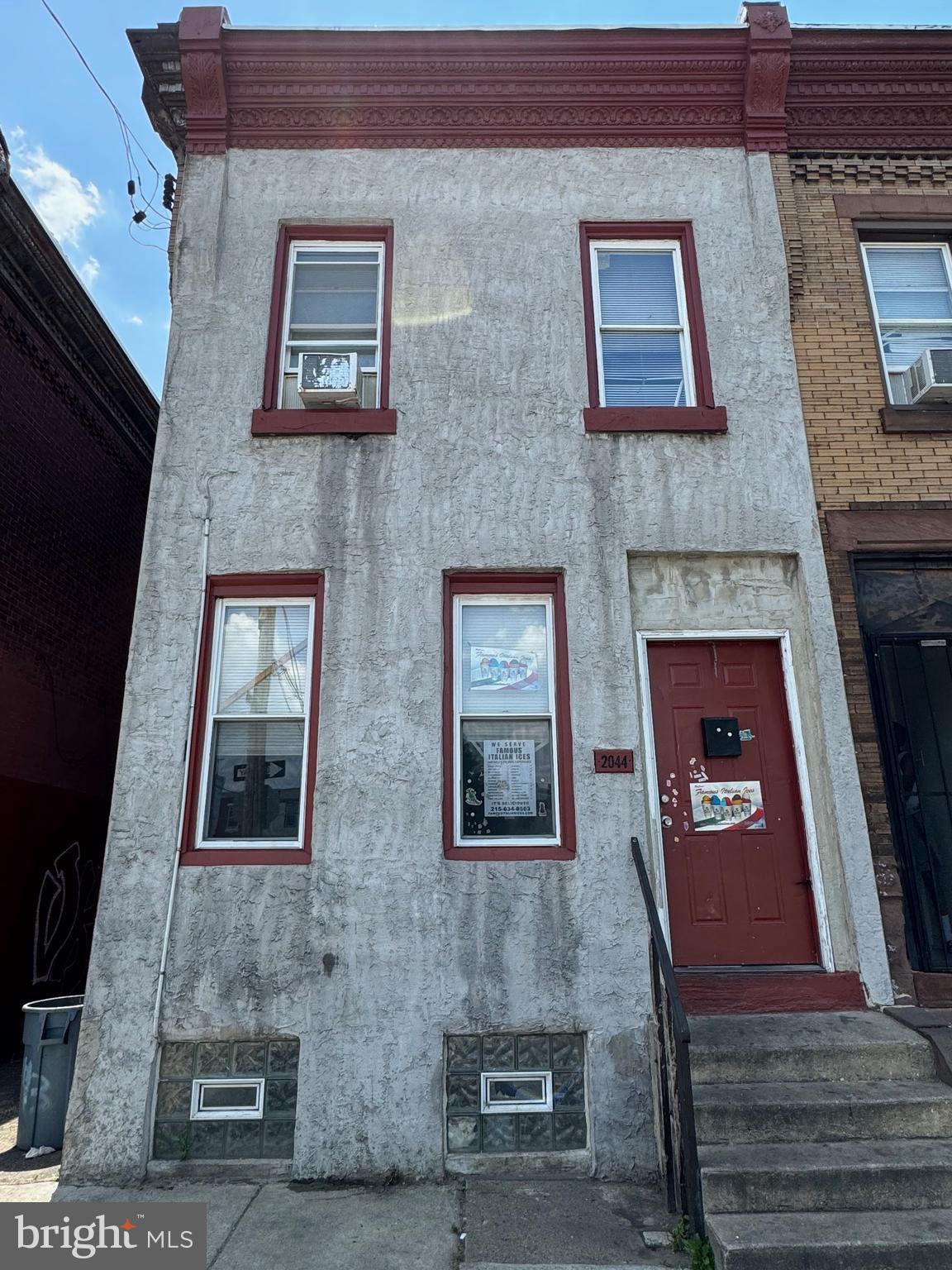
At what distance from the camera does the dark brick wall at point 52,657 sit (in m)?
8.11

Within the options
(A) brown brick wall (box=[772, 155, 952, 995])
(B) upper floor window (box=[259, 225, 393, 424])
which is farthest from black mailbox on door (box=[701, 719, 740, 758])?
(B) upper floor window (box=[259, 225, 393, 424])

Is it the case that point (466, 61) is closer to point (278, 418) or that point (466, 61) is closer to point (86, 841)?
point (278, 418)

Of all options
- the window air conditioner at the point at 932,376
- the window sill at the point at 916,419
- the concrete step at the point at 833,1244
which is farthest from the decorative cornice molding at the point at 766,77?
the concrete step at the point at 833,1244

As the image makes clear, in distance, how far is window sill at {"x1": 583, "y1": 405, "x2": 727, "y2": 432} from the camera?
20.2 ft

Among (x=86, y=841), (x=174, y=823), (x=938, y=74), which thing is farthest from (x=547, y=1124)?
(x=938, y=74)

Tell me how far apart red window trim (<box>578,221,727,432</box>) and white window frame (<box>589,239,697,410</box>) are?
3cm

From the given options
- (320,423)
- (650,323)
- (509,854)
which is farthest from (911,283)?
(509,854)

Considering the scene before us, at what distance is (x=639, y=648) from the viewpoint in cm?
595

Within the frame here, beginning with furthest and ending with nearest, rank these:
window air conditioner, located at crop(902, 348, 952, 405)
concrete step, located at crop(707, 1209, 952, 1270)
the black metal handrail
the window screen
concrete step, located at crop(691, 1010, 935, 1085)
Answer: window air conditioner, located at crop(902, 348, 952, 405)
the window screen
concrete step, located at crop(691, 1010, 935, 1085)
the black metal handrail
concrete step, located at crop(707, 1209, 952, 1270)

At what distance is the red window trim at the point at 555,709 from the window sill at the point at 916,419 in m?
2.95

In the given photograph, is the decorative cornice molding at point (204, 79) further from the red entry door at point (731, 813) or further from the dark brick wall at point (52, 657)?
the red entry door at point (731, 813)

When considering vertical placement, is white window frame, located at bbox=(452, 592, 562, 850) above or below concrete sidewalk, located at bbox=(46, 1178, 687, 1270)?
above

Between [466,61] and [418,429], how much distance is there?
3.44 m

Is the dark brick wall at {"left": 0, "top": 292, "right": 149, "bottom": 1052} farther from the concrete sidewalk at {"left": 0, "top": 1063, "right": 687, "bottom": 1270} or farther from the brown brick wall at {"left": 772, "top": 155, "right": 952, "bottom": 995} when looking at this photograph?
the brown brick wall at {"left": 772, "top": 155, "right": 952, "bottom": 995}
